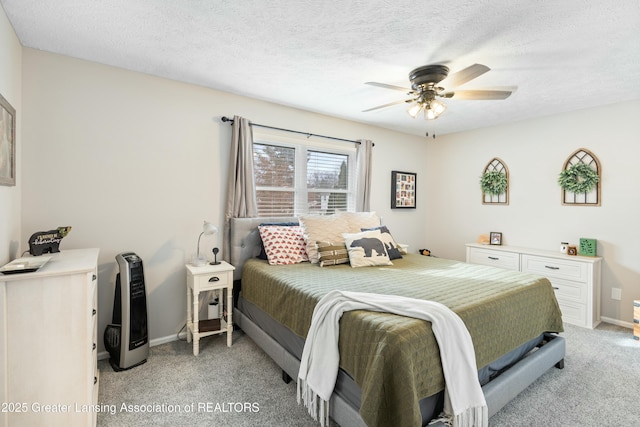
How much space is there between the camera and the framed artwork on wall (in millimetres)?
4766

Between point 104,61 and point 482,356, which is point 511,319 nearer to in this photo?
point 482,356

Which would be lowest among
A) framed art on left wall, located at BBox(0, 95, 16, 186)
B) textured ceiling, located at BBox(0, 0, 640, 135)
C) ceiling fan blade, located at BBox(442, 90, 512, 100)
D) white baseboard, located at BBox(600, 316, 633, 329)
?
white baseboard, located at BBox(600, 316, 633, 329)

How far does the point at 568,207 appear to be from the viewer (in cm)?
378

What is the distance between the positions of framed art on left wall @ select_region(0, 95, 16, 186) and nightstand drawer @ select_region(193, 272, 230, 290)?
1383 millimetres

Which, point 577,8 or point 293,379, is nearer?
point 577,8

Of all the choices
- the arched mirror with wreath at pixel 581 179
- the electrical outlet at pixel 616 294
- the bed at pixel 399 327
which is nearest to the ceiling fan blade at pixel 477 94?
the bed at pixel 399 327

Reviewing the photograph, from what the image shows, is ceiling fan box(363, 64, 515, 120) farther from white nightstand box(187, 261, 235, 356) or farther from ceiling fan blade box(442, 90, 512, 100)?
white nightstand box(187, 261, 235, 356)

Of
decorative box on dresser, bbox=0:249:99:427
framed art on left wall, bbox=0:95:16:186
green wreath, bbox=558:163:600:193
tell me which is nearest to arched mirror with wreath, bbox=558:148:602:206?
green wreath, bbox=558:163:600:193

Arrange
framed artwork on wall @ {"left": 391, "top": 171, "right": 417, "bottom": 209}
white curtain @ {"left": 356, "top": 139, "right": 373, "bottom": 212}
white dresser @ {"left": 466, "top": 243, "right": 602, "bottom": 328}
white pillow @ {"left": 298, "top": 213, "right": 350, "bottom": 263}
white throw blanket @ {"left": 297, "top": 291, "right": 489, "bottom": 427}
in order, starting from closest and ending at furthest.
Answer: white throw blanket @ {"left": 297, "top": 291, "right": 489, "bottom": 427}
white pillow @ {"left": 298, "top": 213, "right": 350, "bottom": 263}
white dresser @ {"left": 466, "top": 243, "right": 602, "bottom": 328}
white curtain @ {"left": 356, "top": 139, "right": 373, "bottom": 212}
framed artwork on wall @ {"left": 391, "top": 171, "right": 417, "bottom": 209}

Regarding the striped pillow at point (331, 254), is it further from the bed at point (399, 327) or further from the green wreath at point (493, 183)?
the green wreath at point (493, 183)

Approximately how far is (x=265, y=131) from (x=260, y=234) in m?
1.20

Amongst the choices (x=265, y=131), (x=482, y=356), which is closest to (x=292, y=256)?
(x=265, y=131)

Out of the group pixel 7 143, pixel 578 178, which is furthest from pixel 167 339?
pixel 578 178

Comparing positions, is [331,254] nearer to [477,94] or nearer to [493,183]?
[477,94]
